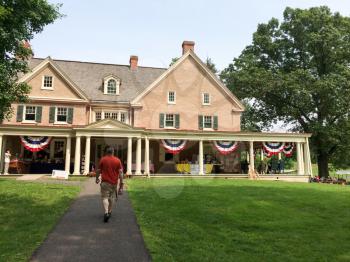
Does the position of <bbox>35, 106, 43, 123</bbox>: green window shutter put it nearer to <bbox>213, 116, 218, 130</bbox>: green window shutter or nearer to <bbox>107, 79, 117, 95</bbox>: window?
<bbox>107, 79, 117, 95</bbox>: window

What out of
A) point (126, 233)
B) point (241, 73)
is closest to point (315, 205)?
point (126, 233)

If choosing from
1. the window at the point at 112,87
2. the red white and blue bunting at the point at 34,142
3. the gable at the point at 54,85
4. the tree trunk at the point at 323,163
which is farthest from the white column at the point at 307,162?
the red white and blue bunting at the point at 34,142

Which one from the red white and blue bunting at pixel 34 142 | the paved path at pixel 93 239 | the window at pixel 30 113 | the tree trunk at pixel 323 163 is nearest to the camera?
the paved path at pixel 93 239

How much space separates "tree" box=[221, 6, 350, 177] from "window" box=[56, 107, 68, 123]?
64.8 feet

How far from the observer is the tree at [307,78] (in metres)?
33.8

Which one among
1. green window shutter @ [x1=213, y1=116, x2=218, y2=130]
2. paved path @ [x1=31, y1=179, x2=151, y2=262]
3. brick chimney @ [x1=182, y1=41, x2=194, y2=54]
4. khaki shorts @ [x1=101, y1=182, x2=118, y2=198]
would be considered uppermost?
brick chimney @ [x1=182, y1=41, x2=194, y2=54]

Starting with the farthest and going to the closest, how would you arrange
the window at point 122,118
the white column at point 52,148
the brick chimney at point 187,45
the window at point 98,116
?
1. the brick chimney at point 187,45
2. the window at point 122,118
3. the window at point 98,116
4. the white column at point 52,148

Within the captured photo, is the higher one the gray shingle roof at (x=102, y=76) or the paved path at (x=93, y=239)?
the gray shingle roof at (x=102, y=76)

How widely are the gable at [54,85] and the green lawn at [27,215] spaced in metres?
12.8

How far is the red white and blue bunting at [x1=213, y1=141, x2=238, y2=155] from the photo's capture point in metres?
26.4

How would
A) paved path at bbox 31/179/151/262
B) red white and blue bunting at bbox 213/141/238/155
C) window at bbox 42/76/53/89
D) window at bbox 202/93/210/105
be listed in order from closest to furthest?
paved path at bbox 31/179/151/262 → red white and blue bunting at bbox 213/141/238/155 → window at bbox 42/76/53/89 → window at bbox 202/93/210/105

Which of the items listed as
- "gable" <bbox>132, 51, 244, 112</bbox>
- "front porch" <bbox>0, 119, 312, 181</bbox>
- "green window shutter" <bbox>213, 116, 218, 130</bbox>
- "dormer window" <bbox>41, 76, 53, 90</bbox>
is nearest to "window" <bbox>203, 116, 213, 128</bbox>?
"green window shutter" <bbox>213, 116, 218, 130</bbox>

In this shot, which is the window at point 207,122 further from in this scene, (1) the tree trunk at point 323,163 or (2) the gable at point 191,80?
(1) the tree trunk at point 323,163

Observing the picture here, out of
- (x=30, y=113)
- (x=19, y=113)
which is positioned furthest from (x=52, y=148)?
(x=19, y=113)
